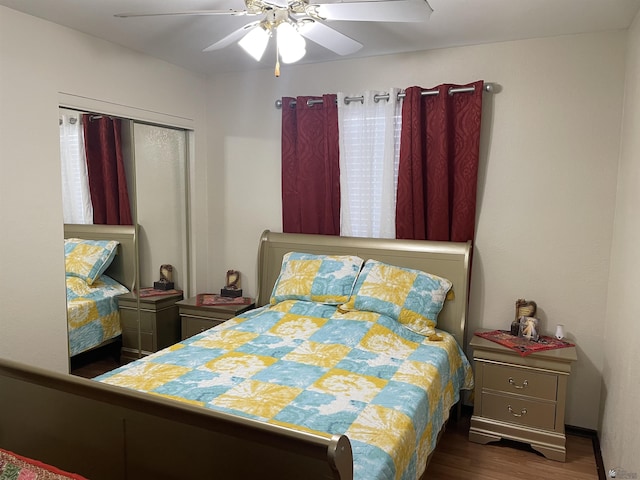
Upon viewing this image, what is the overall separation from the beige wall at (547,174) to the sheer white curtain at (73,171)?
1840 millimetres

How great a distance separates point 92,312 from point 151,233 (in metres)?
0.72

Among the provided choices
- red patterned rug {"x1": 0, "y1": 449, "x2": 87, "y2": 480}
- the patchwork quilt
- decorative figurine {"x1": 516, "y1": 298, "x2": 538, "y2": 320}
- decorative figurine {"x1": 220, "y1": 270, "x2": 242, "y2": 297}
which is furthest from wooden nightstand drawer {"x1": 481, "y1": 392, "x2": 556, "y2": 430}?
red patterned rug {"x1": 0, "y1": 449, "x2": 87, "y2": 480}

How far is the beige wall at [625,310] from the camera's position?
82.2 inches

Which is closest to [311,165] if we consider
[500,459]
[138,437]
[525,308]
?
[525,308]

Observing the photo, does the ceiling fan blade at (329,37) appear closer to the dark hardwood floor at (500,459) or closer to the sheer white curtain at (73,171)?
the sheer white curtain at (73,171)

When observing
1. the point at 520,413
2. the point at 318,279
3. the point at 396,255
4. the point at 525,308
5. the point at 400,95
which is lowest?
the point at 520,413

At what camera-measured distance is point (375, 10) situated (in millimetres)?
1903

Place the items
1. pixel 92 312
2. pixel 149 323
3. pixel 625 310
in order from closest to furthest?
1. pixel 625 310
2. pixel 92 312
3. pixel 149 323

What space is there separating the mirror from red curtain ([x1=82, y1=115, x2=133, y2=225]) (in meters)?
0.05

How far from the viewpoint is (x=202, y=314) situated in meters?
3.51

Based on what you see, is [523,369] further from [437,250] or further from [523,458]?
[437,250]

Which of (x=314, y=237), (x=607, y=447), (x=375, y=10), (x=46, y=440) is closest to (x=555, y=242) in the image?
(x=607, y=447)

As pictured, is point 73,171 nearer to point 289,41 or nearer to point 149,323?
point 149,323

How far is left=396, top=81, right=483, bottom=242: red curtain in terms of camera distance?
9.89 ft
